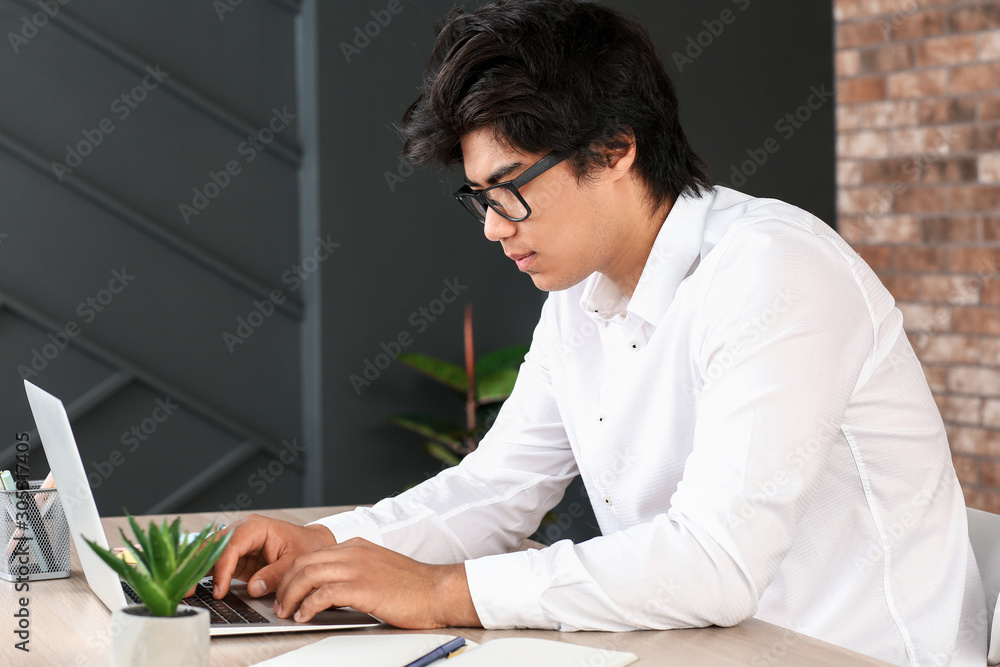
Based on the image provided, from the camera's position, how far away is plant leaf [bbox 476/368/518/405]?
2.87 metres

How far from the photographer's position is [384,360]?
9.87 feet

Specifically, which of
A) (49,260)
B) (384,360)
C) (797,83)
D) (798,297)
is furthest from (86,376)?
(797,83)

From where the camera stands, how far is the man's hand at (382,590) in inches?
42.0

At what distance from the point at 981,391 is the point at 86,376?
2.67m

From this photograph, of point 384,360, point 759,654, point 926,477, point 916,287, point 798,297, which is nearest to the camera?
point 759,654

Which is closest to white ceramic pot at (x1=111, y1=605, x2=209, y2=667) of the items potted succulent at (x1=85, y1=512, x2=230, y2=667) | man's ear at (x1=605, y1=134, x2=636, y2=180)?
potted succulent at (x1=85, y1=512, x2=230, y2=667)

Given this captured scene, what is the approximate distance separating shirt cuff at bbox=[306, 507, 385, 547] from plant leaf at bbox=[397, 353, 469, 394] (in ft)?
4.70

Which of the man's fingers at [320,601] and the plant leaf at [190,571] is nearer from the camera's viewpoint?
the plant leaf at [190,571]

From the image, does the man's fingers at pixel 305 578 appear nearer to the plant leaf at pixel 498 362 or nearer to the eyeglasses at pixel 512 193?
the eyeglasses at pixel 512 193

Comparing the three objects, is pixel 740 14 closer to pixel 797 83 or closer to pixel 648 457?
pixel 797 83

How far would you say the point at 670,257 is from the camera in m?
1.41

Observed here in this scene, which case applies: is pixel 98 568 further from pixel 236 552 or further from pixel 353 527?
pixel 353 527

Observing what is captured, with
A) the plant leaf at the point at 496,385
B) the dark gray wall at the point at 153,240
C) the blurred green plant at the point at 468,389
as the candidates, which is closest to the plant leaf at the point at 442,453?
the blurred green plant at the point at 468,389

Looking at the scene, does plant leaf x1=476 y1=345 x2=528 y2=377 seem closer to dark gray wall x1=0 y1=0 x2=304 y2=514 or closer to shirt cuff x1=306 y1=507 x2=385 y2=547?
dark gray wall x1=0 y1=0 x2=304 y2=514
